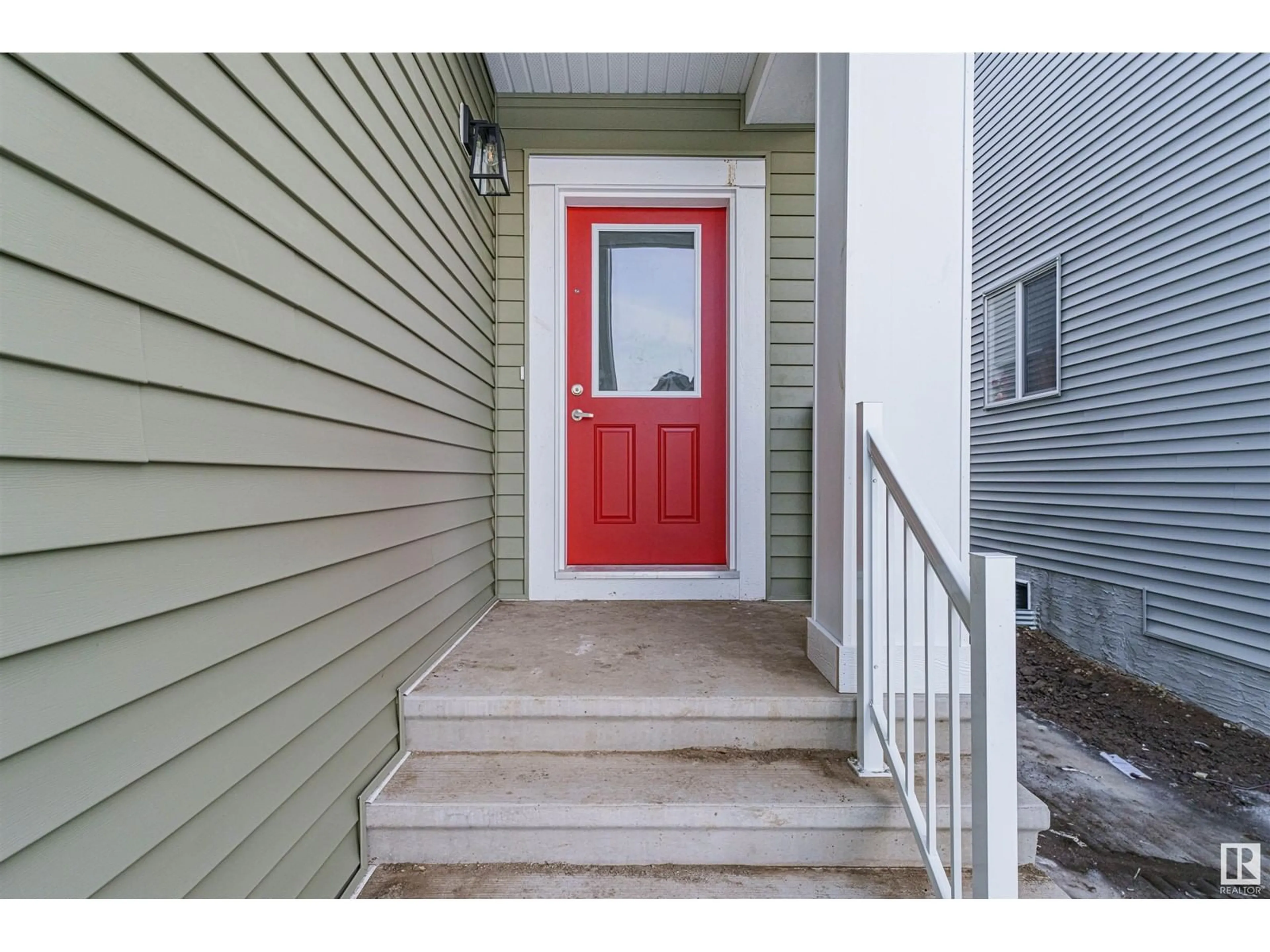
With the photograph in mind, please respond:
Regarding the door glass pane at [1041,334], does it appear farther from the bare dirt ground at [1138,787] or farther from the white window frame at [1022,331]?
the bare dirt ground at [1138,787]

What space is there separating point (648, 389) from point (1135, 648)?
12.4ft

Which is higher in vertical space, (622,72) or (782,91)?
(622,72)

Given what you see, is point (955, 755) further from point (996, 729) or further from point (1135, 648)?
point (1135, 648)

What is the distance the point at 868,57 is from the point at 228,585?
203cm

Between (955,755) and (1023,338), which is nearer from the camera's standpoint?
(955,755)

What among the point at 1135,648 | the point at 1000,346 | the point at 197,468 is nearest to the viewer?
the point at 197,468

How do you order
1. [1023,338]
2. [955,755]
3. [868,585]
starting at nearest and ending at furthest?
1. [955,755]
2. [868,585]
3. [1023,338]

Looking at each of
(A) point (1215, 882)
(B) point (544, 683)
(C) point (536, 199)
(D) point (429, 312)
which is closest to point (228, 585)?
(B) point (544, 683)

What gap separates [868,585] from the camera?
1367 mm

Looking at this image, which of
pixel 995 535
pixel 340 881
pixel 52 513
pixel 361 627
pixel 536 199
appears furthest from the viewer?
pixel 995 535

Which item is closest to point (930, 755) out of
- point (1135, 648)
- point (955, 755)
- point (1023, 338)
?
point (955, 755)

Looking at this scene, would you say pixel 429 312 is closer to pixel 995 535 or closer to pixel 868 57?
pixel 868 57

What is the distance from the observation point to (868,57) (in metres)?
1.53

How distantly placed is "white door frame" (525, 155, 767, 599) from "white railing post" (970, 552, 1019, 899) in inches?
72.6
